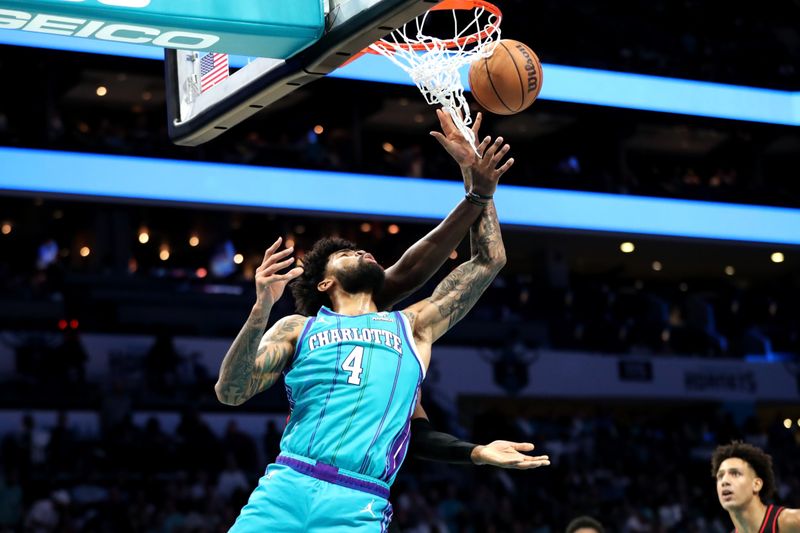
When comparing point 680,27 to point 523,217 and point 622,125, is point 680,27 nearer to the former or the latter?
point 622,125

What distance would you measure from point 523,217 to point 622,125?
6.11m

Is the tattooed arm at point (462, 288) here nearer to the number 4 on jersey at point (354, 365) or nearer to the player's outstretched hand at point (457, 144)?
the player's outstretched hand at point (457, 144)

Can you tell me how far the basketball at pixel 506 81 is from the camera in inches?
199

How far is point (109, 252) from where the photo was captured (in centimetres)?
1794

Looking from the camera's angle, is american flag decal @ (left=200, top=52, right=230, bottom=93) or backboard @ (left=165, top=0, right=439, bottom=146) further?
american flag decal @ (left=200, top=52, right=230, bottom=93)

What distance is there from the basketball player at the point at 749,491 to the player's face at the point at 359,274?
2786 millimetres

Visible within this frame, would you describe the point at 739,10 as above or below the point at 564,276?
above

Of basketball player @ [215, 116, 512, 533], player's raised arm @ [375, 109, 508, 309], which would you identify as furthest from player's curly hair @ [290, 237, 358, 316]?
player's raised arm @ [375, 109, 508, 309]

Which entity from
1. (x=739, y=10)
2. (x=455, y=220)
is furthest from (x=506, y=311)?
(x=455, y=220)

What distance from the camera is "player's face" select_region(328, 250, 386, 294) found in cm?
402

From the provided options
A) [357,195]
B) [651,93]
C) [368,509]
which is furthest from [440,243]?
[651,93]

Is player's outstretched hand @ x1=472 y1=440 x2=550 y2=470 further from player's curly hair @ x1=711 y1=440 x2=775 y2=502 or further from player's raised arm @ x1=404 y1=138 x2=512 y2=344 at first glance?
player's curly hair @ x1=711 y1=440 x2=775 y2=502

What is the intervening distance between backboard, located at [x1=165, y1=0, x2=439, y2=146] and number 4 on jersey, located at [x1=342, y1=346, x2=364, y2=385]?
2.94 ft

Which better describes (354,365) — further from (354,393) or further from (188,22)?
(188,22)
